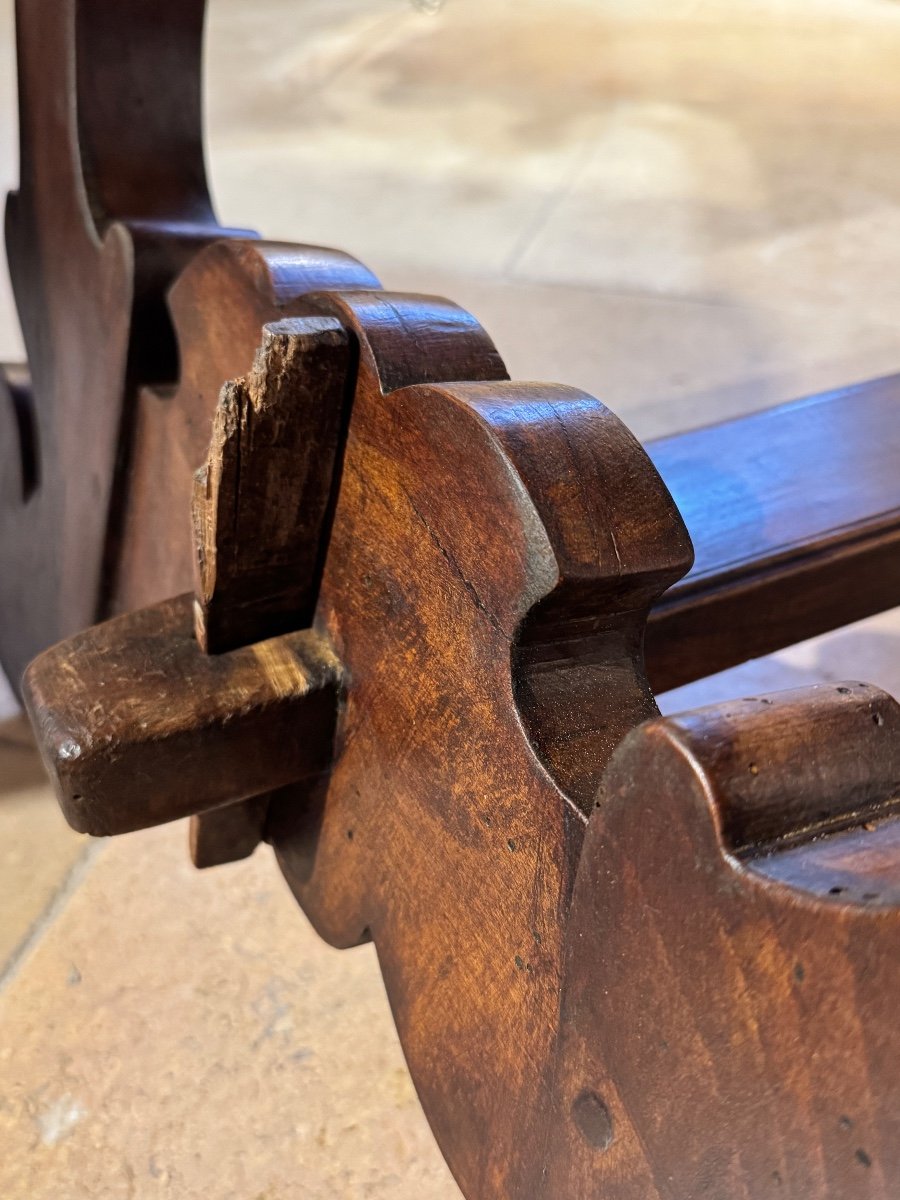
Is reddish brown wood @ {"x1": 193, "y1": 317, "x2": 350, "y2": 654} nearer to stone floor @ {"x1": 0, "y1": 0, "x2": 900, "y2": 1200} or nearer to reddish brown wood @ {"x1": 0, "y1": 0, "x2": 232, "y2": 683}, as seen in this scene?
reddish brown wood @ {"x1": 0, "y1": 0, "x2": 232, "y2": 683}

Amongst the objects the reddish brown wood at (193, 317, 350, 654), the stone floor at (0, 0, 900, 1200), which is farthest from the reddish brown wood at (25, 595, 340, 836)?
the stone floor at (0, 0, 900, 1200)

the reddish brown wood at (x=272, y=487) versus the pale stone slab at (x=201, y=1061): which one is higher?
the reddish brown wood at (x=272, y=487)

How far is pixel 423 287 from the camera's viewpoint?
169 cm

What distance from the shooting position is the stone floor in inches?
29.0

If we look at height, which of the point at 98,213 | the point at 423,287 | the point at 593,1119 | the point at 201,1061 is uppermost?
the point at 98,213

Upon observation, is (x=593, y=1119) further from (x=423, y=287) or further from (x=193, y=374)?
(x=423, y=287)

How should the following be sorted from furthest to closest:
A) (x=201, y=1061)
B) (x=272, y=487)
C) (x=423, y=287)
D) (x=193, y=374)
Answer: (x=423, y=287) < (x=201, y=1061) < (x=193, y=374) < (x=272, y=487)

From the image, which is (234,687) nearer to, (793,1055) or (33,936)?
(793,1055)

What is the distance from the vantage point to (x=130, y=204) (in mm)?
580

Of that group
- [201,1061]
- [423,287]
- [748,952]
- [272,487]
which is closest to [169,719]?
[272,487]

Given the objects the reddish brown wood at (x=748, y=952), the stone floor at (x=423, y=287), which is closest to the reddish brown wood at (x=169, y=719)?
the reddish brown wood at (x=748, y=952)

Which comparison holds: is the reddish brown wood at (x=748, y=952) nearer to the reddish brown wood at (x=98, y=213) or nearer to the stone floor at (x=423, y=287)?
the reddish brown wood at (x=98, y=213)

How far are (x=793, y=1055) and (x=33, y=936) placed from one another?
0.75 metres

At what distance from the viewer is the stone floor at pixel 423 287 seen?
74 centimetres
